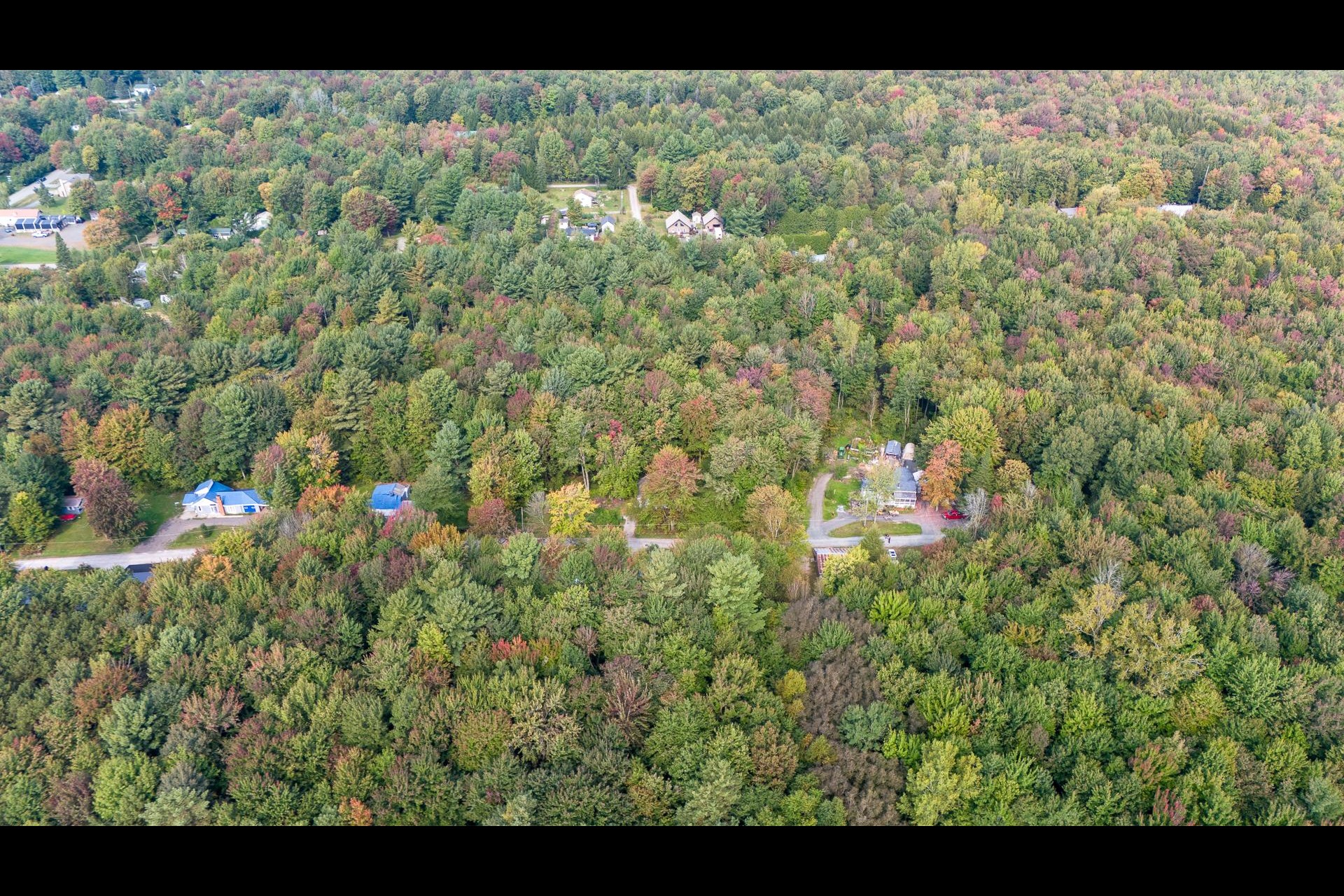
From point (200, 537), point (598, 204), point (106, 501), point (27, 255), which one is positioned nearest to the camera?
point (106, 501)

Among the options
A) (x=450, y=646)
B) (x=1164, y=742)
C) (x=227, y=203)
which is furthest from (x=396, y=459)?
(x=227, y=203)

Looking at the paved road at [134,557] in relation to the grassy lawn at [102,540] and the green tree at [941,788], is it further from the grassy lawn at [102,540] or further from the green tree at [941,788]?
the green tree at [941,788]

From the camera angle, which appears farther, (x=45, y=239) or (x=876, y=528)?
(x=45, y=239)

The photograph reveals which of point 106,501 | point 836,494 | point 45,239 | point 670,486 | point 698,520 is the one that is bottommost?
point 698,520

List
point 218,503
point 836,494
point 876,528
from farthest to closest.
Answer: point 836,494, point 218,503, point 876,528

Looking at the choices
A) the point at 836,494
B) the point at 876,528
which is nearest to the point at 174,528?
the point at 836,494

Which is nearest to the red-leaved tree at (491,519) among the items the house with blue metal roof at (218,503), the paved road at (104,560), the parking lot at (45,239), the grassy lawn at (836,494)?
the house with blue metal roof at (218,503)

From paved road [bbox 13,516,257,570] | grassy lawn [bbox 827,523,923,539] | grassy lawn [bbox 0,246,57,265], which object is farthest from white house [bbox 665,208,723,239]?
grassy lawn [bbox 0,246,57,265]

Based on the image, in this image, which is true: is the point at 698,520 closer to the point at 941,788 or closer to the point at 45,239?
the point at 941,788
